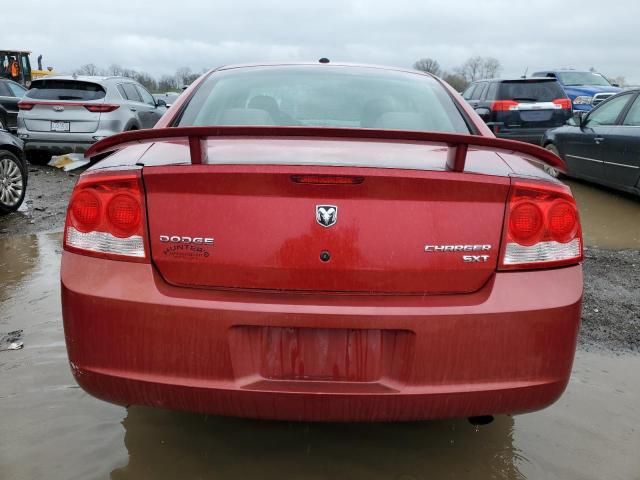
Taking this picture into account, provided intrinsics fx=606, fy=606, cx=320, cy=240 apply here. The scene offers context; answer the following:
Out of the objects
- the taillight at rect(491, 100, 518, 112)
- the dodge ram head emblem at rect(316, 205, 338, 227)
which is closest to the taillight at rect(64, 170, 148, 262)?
the dodge ram head emblem at rect(316, 205, 338, 227)

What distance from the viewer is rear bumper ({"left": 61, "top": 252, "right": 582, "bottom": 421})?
1.86 m

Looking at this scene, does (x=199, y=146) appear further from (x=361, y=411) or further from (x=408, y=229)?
(x=361, y=411)

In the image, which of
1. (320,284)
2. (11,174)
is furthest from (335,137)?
(11,174)

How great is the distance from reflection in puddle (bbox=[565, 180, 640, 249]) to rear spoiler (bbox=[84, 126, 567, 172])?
4.27m

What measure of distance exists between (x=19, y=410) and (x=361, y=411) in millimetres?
1677

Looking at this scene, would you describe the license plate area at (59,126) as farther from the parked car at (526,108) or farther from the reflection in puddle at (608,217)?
the reflection in puddle at (608,217)

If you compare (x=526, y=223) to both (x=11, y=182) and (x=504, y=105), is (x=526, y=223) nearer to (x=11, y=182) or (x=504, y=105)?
(x=11, y=182)

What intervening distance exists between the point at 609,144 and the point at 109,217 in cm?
728

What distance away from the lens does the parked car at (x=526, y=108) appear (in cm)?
1143

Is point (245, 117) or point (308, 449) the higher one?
point (245, 117)

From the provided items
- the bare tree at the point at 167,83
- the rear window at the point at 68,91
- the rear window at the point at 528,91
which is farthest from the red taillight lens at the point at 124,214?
the bare tree at the point at 167,83

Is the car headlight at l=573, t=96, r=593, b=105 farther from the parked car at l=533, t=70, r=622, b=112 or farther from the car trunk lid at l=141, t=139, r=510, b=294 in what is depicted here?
the car trunk lid at l=141, t=139, r=510, b=294

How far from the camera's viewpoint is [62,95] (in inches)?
408

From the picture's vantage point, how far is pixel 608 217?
6.86 metres
